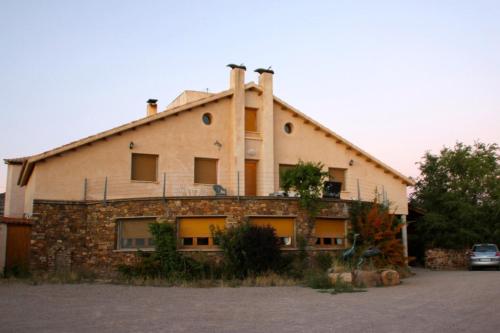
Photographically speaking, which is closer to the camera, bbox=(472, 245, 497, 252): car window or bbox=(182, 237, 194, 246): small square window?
bbox=(182, 237, 194, 246): small square window

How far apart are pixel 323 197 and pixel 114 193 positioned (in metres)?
8.05

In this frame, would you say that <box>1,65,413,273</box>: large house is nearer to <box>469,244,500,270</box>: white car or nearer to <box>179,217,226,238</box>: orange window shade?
<box>179,217,226,238</box>: orange window shade

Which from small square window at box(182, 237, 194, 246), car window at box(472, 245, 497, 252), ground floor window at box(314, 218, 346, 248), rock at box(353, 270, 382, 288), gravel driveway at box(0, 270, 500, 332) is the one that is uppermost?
ground floor window at box(314, 218, 346, 248)

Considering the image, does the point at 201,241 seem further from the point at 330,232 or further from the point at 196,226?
the point at 330,232

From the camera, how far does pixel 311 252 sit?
776 inches

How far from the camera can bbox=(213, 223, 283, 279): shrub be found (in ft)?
58.4

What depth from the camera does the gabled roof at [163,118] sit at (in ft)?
67.7

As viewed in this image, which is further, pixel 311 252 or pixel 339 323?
pixel 311 252

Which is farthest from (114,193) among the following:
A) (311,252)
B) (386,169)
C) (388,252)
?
(386,169)

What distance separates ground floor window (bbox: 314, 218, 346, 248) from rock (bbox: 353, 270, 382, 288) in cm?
346

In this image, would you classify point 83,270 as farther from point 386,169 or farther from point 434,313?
point 386,169

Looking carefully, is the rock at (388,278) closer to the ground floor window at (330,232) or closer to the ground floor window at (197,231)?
the ground floor window at (330,232)

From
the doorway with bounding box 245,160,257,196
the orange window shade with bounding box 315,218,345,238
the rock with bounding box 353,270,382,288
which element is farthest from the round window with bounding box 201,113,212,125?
the rock with bounding box 353,270,382,288

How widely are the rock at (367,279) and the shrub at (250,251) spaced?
2.78 metres
